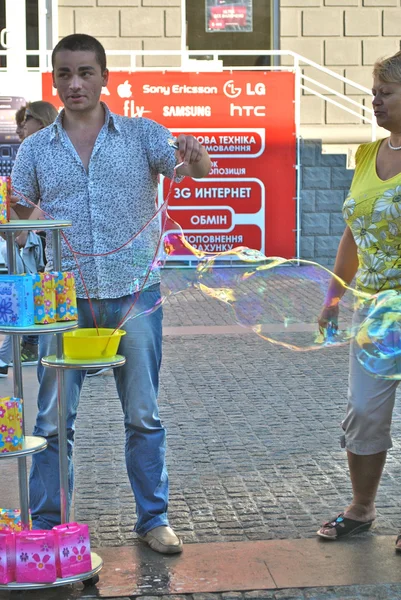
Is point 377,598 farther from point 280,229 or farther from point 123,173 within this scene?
point 280,229

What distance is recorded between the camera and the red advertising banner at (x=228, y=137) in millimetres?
13109

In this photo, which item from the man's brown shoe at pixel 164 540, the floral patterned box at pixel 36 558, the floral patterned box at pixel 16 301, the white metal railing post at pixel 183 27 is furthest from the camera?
the white metal railing post at pixel 183 27

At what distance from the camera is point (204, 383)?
7.67 m

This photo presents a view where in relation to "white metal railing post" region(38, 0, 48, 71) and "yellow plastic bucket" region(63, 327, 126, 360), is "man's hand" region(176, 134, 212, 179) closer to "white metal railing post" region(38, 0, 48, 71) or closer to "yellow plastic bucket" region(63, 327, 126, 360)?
"yellow plastic bucket" region(63, 327, 126, 360)

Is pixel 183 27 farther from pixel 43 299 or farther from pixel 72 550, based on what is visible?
pixel 72 550

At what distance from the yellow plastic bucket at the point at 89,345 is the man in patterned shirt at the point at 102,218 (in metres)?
0.26

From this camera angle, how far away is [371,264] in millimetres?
4293

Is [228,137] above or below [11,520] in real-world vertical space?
above

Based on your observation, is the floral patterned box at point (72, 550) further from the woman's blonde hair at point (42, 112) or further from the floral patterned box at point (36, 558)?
the woman's blonde hair at point (42, 112)

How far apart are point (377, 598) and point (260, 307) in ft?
4.92

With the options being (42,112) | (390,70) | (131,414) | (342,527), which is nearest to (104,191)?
(131,414)

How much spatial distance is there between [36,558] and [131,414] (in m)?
0.72

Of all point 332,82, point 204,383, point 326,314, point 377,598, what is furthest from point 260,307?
point 332,82

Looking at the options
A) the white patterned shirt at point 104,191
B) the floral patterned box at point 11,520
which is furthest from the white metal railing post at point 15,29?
the floral patterned box at point 11,520
